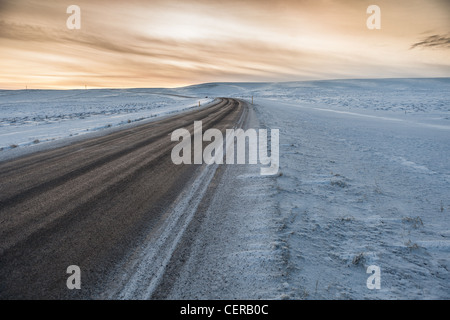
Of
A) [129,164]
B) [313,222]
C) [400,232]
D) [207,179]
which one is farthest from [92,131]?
[400,232]

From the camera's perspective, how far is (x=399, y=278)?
2.79m

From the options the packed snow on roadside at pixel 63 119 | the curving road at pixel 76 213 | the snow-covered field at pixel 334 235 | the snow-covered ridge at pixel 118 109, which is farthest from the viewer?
the snow-covered ridge at pixel 118 109

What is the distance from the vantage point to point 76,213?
13.7 ft

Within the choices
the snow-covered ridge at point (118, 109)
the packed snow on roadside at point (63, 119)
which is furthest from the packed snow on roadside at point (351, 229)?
the snow-covered ridge at point (118, 109)

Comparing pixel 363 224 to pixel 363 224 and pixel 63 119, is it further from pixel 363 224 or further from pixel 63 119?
pixel 63 119

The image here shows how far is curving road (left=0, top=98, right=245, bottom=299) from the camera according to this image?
2.79 meters

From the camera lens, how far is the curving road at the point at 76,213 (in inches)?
110

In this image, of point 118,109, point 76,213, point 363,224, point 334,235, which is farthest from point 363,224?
point 118,109

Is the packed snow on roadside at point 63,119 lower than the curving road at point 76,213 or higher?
higher

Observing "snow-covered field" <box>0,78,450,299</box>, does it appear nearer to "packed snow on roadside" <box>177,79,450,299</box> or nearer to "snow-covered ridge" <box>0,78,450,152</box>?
"packed snow on roadside" <box>177,79,450,299</box>

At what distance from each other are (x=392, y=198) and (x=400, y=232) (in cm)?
145

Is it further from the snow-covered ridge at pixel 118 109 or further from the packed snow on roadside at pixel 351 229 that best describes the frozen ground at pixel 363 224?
the snow-covered ridge at pixel 118 109

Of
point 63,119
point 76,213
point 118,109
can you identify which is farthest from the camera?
point 118,109

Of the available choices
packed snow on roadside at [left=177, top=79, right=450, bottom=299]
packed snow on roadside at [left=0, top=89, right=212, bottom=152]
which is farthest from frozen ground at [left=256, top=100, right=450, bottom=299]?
packed snow on roadside at [left=0, top=89, right=212, bottom=152]
